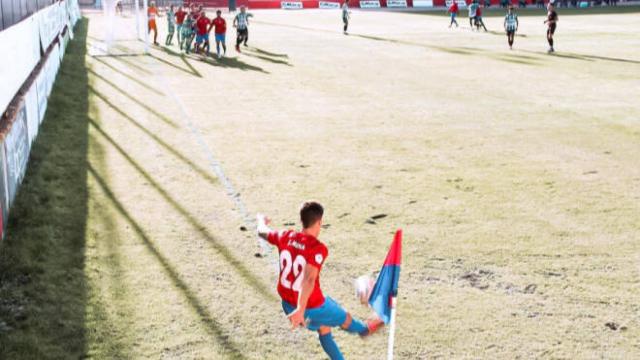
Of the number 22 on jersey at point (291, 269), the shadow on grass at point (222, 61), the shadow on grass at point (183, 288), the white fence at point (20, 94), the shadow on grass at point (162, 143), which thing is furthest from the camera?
the shadow on grass at point (222, 61)

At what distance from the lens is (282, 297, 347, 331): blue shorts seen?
5824 mm

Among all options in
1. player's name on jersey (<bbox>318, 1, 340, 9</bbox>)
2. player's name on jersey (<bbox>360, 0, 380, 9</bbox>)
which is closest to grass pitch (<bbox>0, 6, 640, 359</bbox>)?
player's name on jersey (<bbox>360, 0, 380, 9</bbox>)

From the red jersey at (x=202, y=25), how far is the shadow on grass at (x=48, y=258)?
1589cm

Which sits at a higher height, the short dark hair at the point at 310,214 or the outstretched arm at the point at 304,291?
the short dark hair at the point at 310,214

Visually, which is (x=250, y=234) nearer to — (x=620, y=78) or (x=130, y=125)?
(x=130, y=125)

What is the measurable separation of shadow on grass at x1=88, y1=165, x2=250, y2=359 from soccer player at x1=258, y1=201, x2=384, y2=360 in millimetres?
1239

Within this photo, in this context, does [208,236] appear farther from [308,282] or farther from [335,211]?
[308,282]

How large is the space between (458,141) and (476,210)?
4729 millimetres

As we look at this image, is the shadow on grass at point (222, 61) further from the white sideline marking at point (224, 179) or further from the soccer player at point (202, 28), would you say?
the white sideline marking at point (224, 179)

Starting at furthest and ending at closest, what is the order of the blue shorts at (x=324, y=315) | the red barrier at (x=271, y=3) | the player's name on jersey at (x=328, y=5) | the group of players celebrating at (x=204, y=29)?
the player's name on jersey at (x=328, y=5) < the red barrier at (x=271, y=3) < the group of players celebrating at (x=204, y=29) < the blue shorts at (x=324, y=315)

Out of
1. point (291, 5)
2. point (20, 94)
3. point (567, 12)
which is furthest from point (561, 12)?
point (20, 94)

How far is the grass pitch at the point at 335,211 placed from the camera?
287 inches

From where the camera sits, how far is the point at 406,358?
6.76 m

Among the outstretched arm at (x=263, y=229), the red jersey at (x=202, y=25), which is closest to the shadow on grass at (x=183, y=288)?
the outstretched arm at (x=263, y=229)
